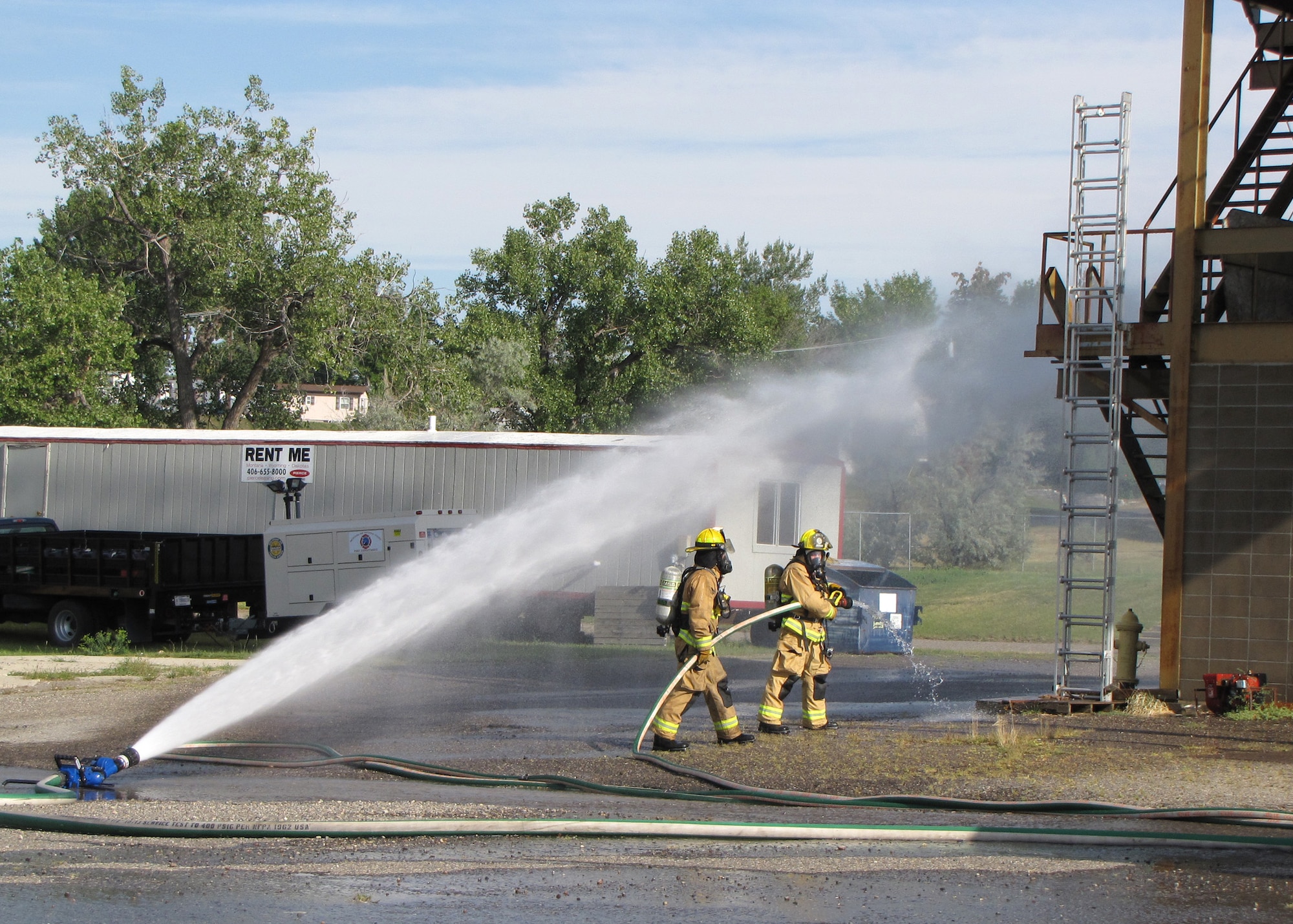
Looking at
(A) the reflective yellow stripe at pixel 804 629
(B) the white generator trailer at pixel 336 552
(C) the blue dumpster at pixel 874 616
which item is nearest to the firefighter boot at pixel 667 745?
(A) the reflective yellow stripe at pixel 804 629

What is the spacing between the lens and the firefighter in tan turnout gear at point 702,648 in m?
9.67

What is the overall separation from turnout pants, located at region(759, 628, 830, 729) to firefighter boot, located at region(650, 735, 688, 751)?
1.06 meters

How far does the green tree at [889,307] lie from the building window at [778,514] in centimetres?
3738

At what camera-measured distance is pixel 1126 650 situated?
41.4 feet

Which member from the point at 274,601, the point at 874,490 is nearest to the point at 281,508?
the point at 274,601

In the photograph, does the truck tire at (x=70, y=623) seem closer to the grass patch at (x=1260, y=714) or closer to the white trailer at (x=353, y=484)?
the white trailer at (x=353, y=484)

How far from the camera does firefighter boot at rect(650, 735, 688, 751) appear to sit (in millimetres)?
9664

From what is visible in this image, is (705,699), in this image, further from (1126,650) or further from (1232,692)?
(1126,650)

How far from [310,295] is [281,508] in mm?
15311

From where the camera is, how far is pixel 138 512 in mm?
23344

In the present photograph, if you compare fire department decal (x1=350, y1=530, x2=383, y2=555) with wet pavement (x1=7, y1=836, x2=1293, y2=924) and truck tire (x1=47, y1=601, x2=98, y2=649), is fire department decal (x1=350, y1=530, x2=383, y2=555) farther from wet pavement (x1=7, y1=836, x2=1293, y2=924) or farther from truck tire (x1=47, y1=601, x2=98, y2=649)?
wet pavement (x1=7, y1=836, x2=1293, y2=924)

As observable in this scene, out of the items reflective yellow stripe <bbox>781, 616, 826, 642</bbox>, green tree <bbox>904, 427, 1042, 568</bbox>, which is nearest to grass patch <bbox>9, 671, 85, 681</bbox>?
reflective yellow stripe <bbox>781, 616, 826, 642</bbox>

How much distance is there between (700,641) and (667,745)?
2.73 feet

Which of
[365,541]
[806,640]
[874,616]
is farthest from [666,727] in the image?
[874,616]
